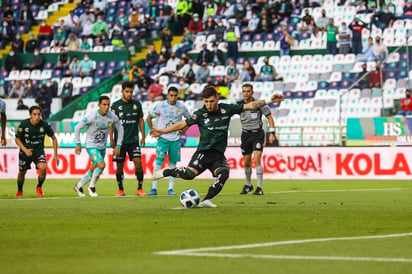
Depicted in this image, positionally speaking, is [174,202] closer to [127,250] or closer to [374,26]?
[127,250]

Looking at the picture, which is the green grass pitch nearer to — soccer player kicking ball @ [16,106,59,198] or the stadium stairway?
soccer player kicking ball @ [16,106,59,198]

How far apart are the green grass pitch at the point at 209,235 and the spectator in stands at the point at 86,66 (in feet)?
82.5

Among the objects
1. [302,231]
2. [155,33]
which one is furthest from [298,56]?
[302,231]

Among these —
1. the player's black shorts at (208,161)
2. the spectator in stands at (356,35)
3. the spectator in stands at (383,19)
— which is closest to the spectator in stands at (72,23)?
the spectator in stands at (356,35)

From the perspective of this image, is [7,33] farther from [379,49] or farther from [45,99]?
[379,49]

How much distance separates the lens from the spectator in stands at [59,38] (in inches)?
1816

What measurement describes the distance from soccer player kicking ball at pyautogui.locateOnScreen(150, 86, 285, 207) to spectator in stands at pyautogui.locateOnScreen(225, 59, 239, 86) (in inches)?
862

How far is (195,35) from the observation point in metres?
42.8

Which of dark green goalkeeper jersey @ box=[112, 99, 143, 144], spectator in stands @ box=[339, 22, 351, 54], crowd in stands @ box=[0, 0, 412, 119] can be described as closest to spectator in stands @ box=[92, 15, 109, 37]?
crowd in stands @ box=[0, 0, 412, 119]

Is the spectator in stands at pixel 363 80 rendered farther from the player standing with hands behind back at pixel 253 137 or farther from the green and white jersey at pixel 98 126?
the green and white jersey at pixel 98 126

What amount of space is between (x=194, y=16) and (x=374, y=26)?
8.54 meters

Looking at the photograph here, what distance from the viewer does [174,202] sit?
1747 cm

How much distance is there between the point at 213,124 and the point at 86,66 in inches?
1132

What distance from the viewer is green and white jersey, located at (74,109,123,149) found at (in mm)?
20219
